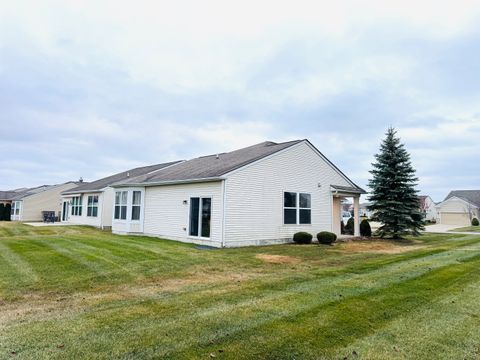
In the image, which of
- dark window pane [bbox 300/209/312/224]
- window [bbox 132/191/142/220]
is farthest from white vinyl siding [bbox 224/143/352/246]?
window [bbox 132/191/142/220]

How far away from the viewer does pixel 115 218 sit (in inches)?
764

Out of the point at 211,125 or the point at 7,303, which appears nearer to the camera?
the point at 7,303

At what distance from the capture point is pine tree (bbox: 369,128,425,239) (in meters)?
19.7

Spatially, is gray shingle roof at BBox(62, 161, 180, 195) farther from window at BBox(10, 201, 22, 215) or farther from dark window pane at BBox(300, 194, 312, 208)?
window at BBox(10, 201, 22, 215)

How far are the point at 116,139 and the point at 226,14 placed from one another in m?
17.9


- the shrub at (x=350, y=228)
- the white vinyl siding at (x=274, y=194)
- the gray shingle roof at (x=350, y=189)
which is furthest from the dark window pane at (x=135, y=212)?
the shrub at (x=350, y=228)

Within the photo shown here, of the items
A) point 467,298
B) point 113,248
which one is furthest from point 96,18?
point 467,298

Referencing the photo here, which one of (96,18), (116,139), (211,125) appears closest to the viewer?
(96,18)

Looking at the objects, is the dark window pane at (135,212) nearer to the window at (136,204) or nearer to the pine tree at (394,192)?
the window at (136,204)

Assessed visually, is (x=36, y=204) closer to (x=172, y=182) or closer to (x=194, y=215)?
(x=172, y=182)

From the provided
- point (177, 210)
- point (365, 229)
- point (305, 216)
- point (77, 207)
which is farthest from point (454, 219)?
point (77, 207)

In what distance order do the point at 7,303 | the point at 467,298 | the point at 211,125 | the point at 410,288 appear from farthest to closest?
the point at 211,125, the point at 410,288, the point at 467,298, the point at 7,303

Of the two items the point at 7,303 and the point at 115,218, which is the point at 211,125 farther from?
the point at 7,303

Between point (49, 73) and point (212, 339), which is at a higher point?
point (49, 73)
